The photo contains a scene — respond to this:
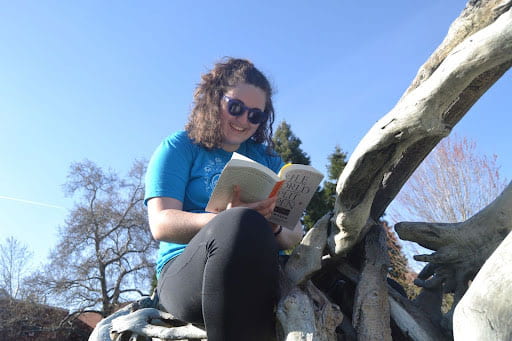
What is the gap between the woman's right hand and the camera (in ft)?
4.98

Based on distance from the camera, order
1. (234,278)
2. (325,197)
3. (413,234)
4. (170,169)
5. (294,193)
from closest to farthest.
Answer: (234,278) → (413,234) → (294,193) → (170,169) → (325,197)

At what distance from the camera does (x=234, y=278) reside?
126 centimetres

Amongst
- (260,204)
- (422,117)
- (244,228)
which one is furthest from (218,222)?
(422,117)

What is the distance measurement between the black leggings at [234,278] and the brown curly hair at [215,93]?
0.67m

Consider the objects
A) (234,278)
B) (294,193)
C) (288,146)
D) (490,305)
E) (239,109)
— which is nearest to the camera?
(490,305)

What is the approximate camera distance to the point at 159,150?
185 centimetres

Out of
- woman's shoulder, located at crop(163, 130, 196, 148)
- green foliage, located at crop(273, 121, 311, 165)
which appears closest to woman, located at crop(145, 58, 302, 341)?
woman's shoulder, located at crop(163, 130, 196, 148)

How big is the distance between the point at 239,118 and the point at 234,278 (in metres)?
0.89

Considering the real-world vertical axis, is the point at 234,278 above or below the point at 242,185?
below

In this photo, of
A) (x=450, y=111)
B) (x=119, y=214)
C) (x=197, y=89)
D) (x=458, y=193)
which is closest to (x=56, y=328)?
(x=119, y=214)

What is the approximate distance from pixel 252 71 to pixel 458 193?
10.3 meters

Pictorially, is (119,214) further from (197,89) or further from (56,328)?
(197,89)

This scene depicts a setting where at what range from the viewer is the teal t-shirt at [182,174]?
5.63 feet

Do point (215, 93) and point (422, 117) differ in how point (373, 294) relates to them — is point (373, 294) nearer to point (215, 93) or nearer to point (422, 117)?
point (422, 117)
